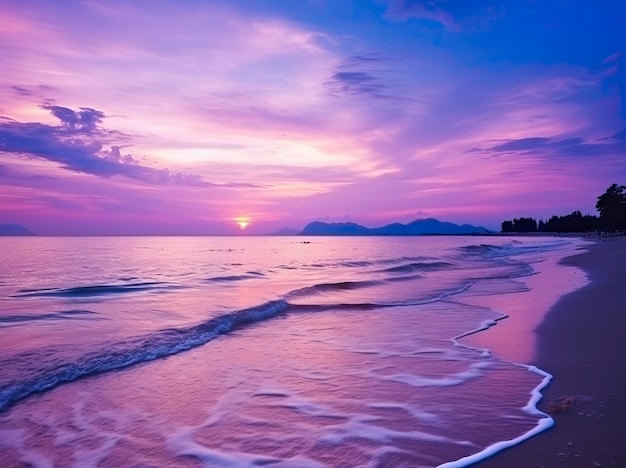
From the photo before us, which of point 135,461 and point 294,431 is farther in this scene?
point 294,431

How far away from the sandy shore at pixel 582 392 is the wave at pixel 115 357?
22.6 feet

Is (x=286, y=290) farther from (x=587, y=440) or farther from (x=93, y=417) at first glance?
(x=587, y=440)

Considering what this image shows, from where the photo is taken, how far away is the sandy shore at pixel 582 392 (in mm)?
4355

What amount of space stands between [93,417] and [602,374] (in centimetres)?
720

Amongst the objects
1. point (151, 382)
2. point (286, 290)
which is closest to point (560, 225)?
point (286, 290)

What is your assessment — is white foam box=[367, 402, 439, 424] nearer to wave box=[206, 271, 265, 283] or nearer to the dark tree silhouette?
wave box=[206, 271, 265, 283]

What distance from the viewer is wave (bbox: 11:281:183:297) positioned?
68.3 ft

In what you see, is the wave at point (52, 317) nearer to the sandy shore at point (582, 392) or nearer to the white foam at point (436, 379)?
the white foam at point (436, 379)

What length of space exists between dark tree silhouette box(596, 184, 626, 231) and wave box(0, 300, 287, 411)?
110372 millimetres

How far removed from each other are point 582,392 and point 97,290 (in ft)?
69.5

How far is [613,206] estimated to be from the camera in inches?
4050

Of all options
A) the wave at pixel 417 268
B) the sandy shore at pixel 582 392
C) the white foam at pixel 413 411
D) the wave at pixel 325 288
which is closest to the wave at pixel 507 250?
the wave at pixel 417 268

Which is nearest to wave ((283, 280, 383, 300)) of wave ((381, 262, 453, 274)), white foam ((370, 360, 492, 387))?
wave ((381, 262, 453, 274))

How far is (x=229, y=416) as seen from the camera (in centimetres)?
624
